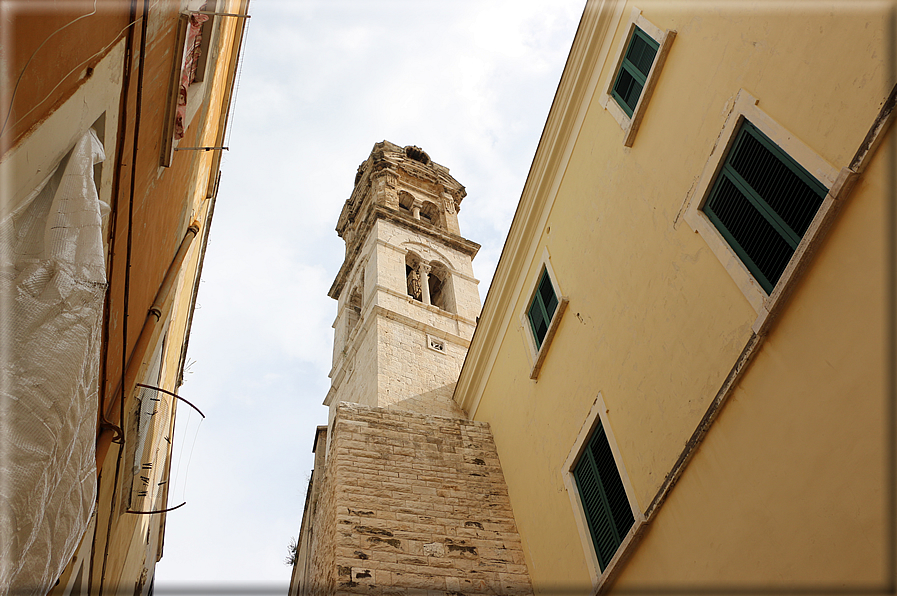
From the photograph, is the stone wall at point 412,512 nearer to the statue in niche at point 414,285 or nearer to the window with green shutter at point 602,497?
the window with green shutter at point 602,497

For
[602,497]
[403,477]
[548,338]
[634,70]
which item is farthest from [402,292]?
[602,497]

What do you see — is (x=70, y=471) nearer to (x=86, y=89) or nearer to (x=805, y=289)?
(x=86, y=89)

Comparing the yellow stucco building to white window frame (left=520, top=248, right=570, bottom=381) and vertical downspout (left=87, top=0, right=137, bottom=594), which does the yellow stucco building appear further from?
vertical downspout (left=87, top=0, right=137, bottom=594)

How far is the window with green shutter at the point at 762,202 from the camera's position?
4.06 m

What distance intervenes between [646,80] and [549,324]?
9.78 ft

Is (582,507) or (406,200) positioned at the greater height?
(406,200)

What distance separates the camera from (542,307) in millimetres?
7910

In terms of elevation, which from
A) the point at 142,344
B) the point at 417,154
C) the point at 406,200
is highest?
the point at 417,154

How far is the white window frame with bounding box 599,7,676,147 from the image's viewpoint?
570cm

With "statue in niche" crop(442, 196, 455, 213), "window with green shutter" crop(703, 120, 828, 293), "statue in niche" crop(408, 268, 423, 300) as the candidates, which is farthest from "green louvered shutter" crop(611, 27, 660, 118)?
"statue in niche" crop(442, 196, 455, 213)

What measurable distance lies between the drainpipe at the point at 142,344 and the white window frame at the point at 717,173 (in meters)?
4.26

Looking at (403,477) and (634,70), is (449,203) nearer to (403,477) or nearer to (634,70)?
(403,477)

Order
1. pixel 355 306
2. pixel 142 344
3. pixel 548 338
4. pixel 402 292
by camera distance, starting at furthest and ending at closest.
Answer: pixel 355 306, pixel 402 292, pixel 548 338, pixel 142 344

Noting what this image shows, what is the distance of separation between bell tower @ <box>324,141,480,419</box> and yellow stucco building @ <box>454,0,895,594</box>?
560 centimetres
